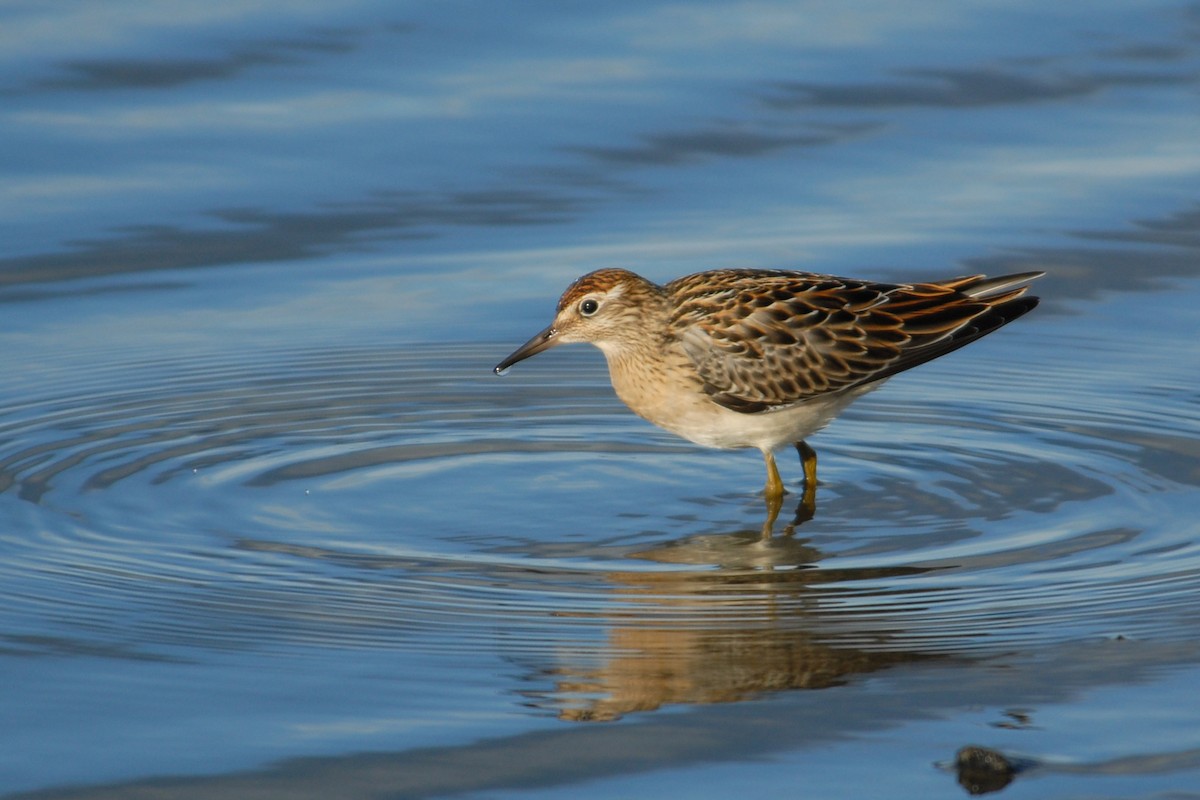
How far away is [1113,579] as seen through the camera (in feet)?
22.7

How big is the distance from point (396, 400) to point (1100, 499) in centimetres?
344

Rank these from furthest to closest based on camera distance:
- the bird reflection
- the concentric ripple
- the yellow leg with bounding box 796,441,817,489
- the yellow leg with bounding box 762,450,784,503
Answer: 1. the yellow leg with bounding box 796,441,817,489
2. the yellow leg with bounding box 762,450,784,503
3. the concentric ripple
4. the bird reflection

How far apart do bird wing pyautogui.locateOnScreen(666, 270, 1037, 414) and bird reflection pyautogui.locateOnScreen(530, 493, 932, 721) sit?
1286mm

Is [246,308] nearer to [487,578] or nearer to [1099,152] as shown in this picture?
[487,578]

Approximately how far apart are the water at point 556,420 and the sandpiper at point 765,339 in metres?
0.30

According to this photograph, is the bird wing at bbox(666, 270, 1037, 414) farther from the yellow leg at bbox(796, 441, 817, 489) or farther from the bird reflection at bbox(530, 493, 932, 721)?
the bird reflection at bbox(530, 493, 932, 721)

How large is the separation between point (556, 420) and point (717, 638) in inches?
115

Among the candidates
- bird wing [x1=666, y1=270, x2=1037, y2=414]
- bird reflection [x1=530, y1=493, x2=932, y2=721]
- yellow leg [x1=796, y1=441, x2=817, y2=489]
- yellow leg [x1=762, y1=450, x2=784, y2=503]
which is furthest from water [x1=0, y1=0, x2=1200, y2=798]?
bird wing [x1=666, y1=270, x2=1037, y2=414]

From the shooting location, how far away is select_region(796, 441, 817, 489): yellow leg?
27.8 feet

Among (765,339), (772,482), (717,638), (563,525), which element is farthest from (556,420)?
(717,638)

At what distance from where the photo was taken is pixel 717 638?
647 centimetres

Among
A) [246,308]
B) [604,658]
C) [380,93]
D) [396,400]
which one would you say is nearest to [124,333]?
[246,308]

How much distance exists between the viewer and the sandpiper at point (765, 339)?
8648mm

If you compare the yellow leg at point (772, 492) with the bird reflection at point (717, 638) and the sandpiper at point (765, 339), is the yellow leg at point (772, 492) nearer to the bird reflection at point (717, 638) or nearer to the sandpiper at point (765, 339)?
the sandpiper at point (765, 339)
